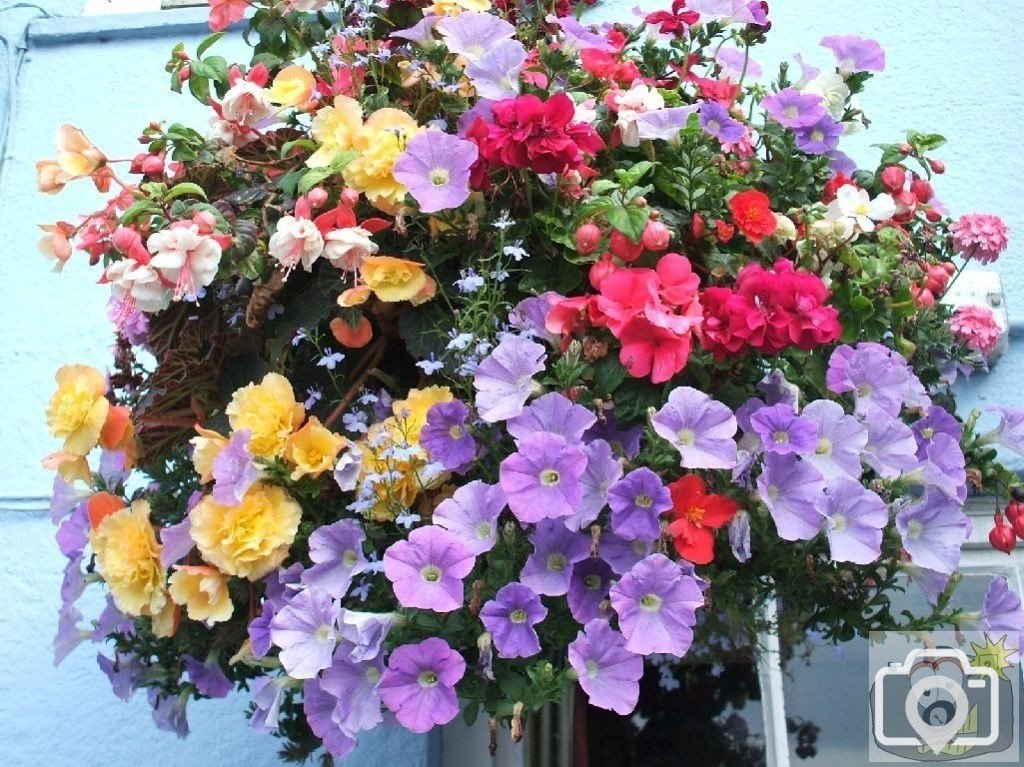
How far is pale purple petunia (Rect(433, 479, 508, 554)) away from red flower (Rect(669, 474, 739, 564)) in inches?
7.5

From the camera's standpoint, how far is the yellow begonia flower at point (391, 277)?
1345 millimetres

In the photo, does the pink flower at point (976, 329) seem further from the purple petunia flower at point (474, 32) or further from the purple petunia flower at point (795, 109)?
the purple petunia flower at point (474, 32)

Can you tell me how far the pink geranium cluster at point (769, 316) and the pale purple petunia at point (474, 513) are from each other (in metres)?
0.30

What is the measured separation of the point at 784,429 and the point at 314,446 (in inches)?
21.4

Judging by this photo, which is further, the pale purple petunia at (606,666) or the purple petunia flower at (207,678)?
the purple petunia flower at (207,678)

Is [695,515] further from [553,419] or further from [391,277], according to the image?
[391,277]

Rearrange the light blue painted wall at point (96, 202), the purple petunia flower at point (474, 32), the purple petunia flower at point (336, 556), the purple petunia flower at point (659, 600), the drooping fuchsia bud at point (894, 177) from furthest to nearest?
1. the light blue painted wall at point (96, 202)
2. the drooping fuchsia bud at point (894, 177)
3. the purple petunia flower at point (474, 32)
4. the purple petunia flower at point (336, 556)
5. the purple petunia flower at point (659, 600)

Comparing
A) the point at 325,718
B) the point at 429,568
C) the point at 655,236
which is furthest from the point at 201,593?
the point at 655,236

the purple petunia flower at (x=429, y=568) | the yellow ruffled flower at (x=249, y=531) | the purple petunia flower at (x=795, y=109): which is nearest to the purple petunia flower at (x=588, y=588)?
the purple petunia flower at (x=429, y=568)

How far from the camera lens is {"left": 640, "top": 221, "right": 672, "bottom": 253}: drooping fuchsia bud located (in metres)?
1.31

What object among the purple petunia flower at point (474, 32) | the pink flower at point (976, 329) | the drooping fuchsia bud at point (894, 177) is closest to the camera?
the purple petunia flower at point (474, 32)

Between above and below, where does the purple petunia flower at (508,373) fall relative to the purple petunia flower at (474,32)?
below

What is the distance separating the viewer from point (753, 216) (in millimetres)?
1383

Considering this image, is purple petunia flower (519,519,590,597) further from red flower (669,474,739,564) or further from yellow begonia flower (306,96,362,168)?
yellow begonia flower (306,96,362,168)
